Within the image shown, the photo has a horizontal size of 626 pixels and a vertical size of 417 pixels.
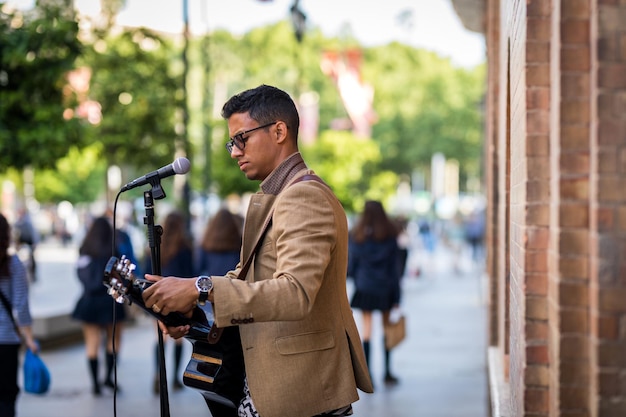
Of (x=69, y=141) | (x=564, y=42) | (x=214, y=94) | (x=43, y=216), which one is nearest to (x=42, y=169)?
(x=69, y=141)

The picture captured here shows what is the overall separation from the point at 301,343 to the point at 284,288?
37 cm

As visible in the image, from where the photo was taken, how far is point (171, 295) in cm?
329

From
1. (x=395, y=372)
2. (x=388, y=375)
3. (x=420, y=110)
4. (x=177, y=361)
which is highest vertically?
(x=420, y=110)

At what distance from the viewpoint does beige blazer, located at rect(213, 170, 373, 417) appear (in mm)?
3295

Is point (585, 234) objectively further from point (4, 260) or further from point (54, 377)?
point (54, 377)

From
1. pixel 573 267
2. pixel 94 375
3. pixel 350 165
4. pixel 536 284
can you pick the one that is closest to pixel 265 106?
pixel 536 284

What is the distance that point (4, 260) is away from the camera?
6.60 metres

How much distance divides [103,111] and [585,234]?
53.6 feet

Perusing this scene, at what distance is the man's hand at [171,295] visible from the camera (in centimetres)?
328

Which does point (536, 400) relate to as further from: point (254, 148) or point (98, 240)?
point (98, 240)

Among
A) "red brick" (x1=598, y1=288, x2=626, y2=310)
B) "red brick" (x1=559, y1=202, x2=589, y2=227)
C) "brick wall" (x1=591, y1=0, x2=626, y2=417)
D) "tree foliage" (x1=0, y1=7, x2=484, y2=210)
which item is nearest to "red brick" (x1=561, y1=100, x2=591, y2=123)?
"brick wall" (x1=591, y1=0, x2=626, y2=417)

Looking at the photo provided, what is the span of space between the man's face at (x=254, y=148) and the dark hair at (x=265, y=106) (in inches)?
0.9

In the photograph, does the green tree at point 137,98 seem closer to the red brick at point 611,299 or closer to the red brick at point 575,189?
the red brick at point 575,189

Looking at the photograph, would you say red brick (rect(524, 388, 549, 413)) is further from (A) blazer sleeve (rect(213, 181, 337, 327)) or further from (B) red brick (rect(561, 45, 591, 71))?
(B) red brick (rect(561, 45, 591, 71))
